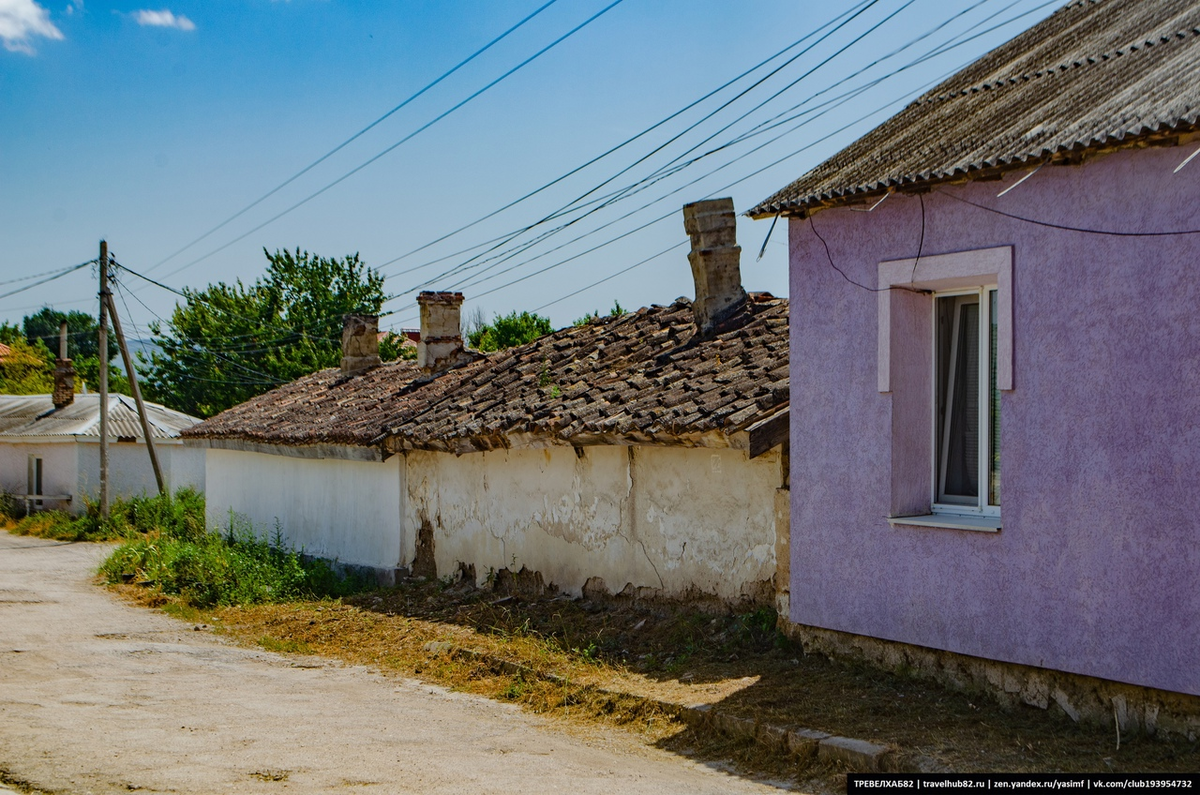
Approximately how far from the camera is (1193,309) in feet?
19.8

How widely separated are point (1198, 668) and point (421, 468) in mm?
10346

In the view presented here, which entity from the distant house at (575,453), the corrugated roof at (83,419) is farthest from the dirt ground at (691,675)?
the corrugated roof at (83,419)

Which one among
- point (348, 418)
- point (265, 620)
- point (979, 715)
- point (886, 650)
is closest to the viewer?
point (979, 715)

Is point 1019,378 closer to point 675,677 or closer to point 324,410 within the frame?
point 675,677

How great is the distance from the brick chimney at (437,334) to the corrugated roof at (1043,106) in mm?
10515

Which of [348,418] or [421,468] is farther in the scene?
[348,418]

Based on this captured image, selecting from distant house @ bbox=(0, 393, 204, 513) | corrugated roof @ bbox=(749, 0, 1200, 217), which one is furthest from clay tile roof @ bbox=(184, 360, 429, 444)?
distant house @ bbox=(0, 393, 204, 513)

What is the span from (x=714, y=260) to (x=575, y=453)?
3.03 meters

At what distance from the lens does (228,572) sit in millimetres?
15133

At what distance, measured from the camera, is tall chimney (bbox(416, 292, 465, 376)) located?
1830 cm

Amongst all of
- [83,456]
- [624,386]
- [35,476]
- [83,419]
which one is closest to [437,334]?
[624,386]

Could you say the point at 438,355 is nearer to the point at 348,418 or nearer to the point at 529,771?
the point at 348,418

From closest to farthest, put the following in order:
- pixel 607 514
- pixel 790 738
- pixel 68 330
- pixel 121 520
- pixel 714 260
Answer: pixel 790 738, pixel 607 514, pixel 714 260, pixel 121 520, pixel 68 330

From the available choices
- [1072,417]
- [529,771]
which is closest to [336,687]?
[529,771]
